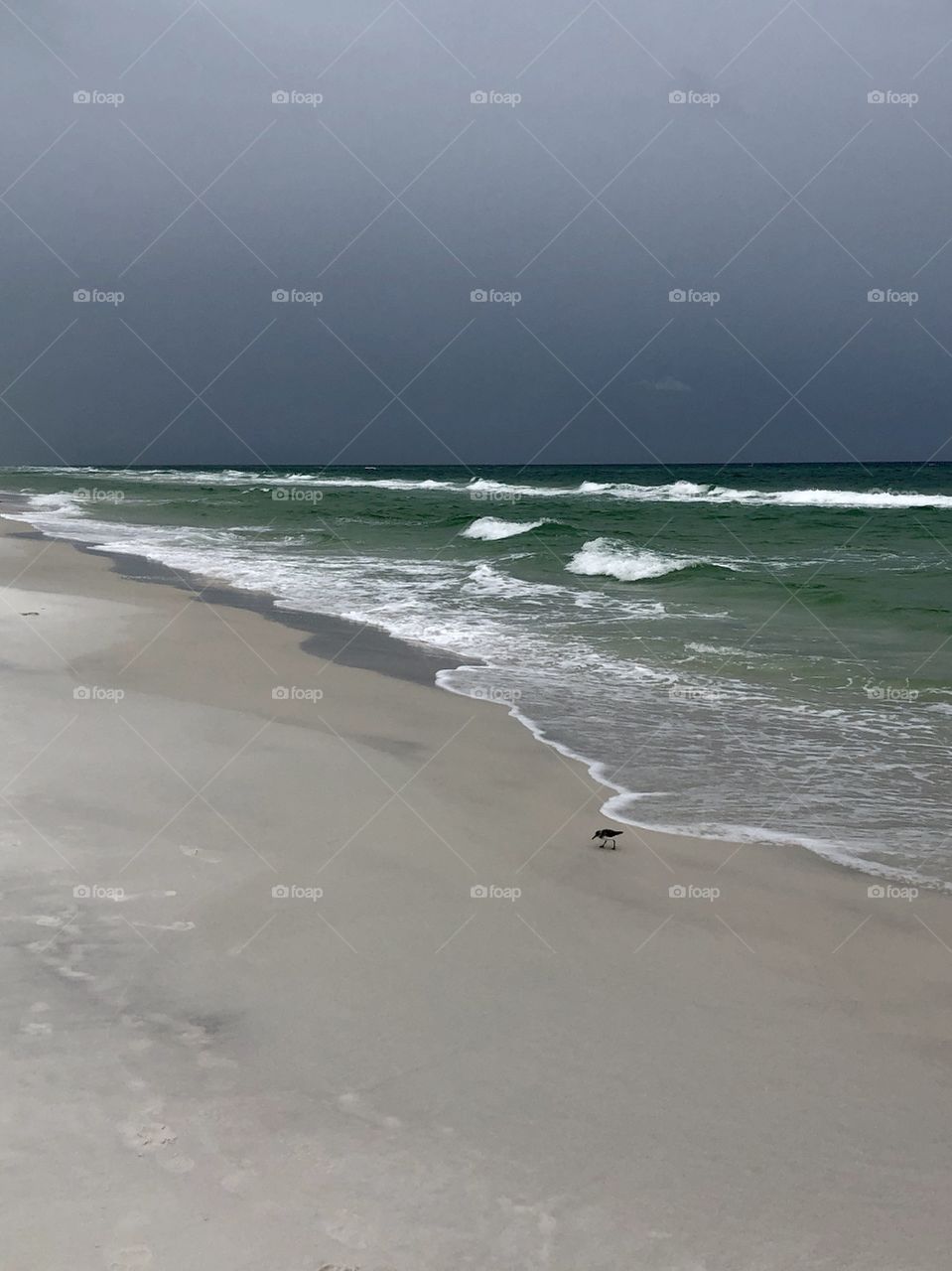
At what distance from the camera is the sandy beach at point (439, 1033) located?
7.60ft

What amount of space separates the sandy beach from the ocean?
61 cm

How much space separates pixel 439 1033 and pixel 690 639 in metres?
7.64

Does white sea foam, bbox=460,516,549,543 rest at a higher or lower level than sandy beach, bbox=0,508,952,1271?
lower

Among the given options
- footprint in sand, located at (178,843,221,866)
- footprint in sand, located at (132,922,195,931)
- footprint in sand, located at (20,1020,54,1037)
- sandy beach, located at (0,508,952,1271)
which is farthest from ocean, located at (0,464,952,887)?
footprint in sand, located at (20,1020,54,1037)

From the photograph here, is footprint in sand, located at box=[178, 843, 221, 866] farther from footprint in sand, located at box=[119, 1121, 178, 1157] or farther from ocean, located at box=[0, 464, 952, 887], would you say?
ocean, located at box=[0, 464, 952, 887]

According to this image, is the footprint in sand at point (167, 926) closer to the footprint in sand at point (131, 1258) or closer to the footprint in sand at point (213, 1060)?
the footprint in sand at point (213, 1060)

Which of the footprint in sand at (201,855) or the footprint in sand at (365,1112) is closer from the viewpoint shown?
the footprint in sand at (365,1112)

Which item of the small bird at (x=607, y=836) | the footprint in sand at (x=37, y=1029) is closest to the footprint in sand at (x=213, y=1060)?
the footprint in sand at (x=37, y=1029)

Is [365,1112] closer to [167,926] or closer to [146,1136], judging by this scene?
[146,1136]

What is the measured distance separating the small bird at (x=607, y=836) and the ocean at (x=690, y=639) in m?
0.37

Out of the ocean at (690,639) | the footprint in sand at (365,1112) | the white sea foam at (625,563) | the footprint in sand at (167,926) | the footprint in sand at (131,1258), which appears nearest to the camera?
the footprint in sand at (131,1258)

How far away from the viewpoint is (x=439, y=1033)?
309 cm

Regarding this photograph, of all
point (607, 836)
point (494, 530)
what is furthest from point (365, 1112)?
point (494, 530)

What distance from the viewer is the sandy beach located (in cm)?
232
